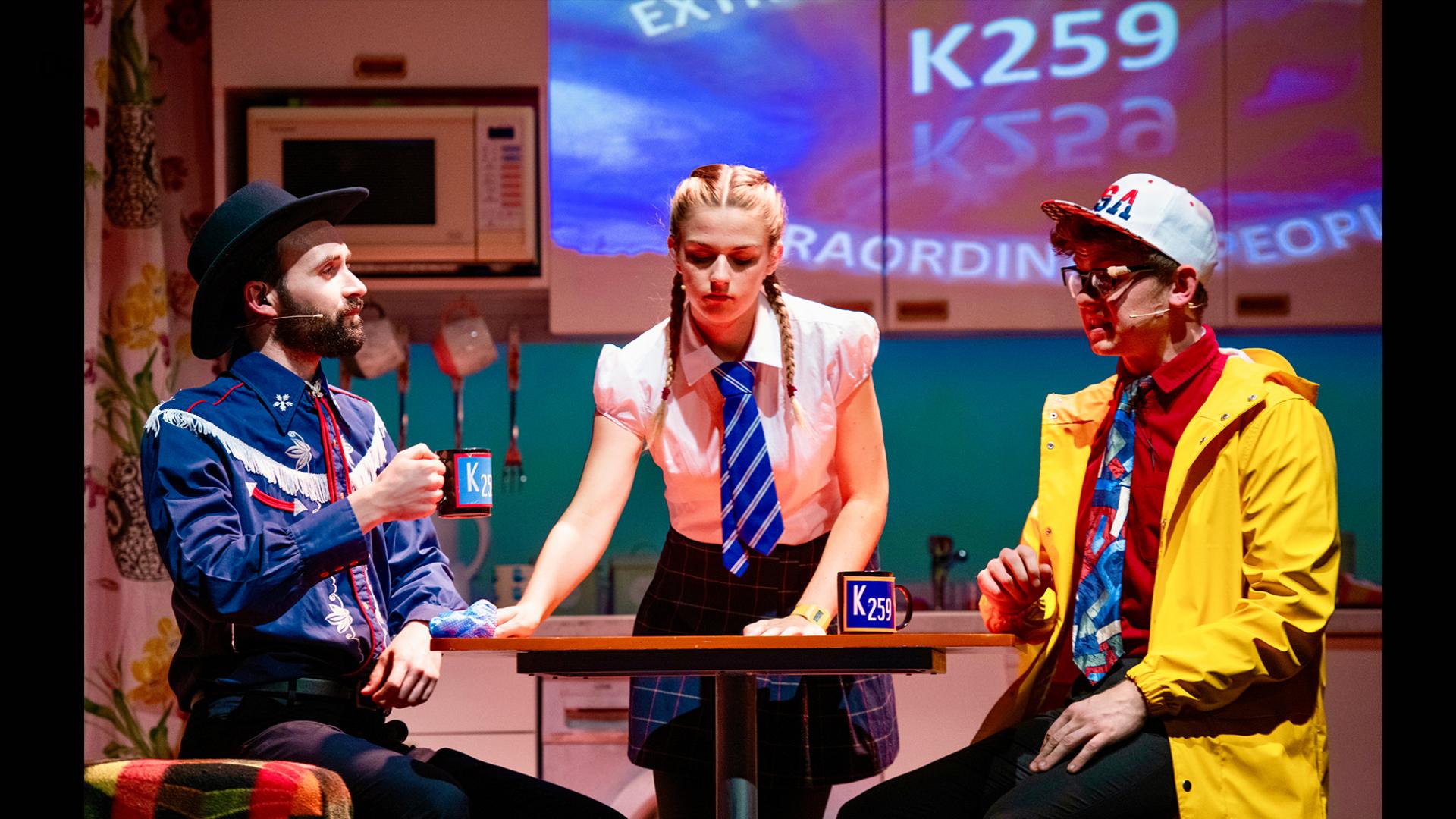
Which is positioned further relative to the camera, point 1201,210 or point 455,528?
point 455,528

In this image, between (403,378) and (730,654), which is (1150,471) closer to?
(730,654)

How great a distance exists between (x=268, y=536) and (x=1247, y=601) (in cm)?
129

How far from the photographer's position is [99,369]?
388cm

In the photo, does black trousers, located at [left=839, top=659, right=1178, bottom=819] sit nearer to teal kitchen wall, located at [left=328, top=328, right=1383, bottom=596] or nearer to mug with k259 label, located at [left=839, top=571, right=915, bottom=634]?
mug with k259 label, located at [left=839, top=571, right=915, bottom=634]

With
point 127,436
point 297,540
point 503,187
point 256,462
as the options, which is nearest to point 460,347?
point 503,187

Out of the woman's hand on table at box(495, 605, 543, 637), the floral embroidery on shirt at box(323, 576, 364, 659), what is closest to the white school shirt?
the woman's hand on table at box(495, 605, 543, 637)

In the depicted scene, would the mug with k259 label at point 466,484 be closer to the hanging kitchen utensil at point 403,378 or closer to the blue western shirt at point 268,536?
the blue western shirt at point 268,536

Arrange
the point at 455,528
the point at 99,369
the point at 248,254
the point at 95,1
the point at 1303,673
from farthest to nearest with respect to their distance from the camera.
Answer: the point at 455,528, the point at 99,369, the point at 95,1, the point at 248,254, the point at 1303,673

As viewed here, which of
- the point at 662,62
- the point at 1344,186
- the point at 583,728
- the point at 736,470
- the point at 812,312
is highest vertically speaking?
the point at 662,62

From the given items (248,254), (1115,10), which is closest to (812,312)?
(248,254)

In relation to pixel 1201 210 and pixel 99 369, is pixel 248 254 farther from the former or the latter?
pixel 99 369

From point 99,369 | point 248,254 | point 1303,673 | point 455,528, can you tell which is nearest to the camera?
point 1303,673

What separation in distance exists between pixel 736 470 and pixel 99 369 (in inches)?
86.4

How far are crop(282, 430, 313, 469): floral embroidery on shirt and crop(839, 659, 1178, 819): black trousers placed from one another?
95cm
